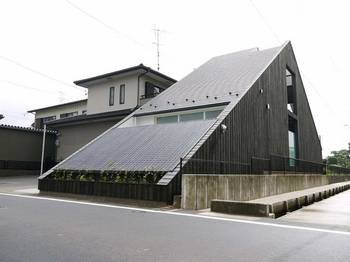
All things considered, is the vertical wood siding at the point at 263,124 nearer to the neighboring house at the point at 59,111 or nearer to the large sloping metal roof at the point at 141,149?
the large sloping metal roof at the point at 141,149

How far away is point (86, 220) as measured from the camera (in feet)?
25.9

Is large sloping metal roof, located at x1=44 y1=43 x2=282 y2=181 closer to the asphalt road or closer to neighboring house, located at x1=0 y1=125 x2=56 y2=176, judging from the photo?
the asphalt road

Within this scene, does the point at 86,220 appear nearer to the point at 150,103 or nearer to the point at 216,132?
the point at 216,132

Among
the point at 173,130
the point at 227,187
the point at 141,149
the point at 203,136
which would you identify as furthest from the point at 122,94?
the point at 227,187

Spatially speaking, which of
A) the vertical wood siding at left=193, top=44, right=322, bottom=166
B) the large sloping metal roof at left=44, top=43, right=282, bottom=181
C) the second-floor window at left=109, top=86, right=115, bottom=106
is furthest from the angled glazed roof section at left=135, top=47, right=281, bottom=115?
the second-floor window at left=109, top=86, right=115, bottom=106

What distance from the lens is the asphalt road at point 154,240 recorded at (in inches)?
192

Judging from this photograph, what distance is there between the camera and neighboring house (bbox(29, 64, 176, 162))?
2386cm

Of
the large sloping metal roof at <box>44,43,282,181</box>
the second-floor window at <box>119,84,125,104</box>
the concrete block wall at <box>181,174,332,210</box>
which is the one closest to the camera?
the concrete block wall at <box>181,174,332,210</box>

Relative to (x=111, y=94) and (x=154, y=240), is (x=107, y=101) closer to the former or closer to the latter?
(x=111, y=94)

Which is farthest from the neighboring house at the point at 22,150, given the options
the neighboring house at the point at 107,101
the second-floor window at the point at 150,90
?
the second-floor window at the point at 150,90

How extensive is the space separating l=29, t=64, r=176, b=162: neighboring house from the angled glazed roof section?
2.43 meters

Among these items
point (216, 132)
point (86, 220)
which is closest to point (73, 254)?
point (86, 220)

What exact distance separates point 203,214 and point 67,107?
27.2 meters

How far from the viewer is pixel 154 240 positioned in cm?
586
